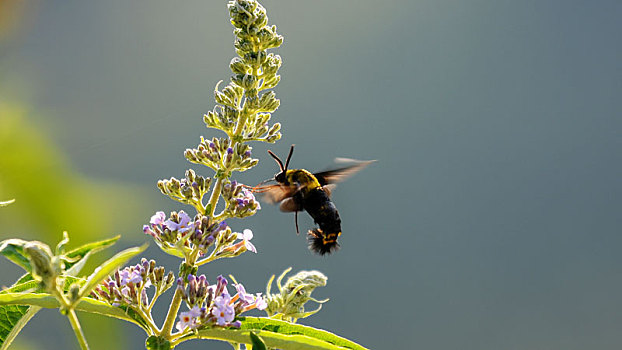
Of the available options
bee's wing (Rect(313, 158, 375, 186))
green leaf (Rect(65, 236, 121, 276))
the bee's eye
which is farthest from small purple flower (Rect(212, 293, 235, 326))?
bee's wing (Rect(313, 158, 375, 186))

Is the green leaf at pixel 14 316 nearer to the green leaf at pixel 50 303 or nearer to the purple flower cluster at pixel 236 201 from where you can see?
the green leaf at pixel 50 303

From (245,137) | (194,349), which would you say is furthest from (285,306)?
(194,349)

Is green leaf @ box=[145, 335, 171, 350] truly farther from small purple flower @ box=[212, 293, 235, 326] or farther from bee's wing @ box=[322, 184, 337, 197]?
bee's wing @ box=[322, 184, 337, 197]

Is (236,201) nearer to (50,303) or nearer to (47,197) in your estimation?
(50,303)

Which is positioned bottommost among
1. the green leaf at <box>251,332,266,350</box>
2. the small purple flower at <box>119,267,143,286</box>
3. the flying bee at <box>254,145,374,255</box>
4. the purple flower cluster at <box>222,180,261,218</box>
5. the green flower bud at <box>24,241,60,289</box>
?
the green leaf at <box>251,332,266,350</box>

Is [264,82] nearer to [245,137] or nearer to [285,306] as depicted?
[245,137]

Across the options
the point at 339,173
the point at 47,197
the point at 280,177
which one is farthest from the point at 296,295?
the point at 47,197
